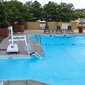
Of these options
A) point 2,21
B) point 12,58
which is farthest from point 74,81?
point 2,21

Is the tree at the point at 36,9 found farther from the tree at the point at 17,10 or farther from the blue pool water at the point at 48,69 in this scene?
the blue pool water at the point at 48,69

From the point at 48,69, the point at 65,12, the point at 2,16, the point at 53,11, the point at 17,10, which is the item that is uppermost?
the point at 53,11

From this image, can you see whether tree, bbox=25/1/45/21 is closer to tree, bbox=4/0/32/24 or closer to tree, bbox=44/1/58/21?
tree, bbox=44/1/58/21

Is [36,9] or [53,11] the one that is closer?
[36,9]

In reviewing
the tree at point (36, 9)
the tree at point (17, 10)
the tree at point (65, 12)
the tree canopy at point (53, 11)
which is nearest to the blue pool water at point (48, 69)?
the tree at point (17, 10)

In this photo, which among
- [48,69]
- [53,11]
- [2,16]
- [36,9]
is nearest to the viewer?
[48,69]

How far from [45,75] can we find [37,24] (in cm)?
2064

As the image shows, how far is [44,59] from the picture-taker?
29.8 ft

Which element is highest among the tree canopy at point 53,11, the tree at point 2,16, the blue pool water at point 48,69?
the tree canopy at point 53,11

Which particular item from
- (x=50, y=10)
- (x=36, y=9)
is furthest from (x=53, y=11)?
(x=36, y=9)

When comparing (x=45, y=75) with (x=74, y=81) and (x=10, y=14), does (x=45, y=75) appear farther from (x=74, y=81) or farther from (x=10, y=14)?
(x=10, y=14)

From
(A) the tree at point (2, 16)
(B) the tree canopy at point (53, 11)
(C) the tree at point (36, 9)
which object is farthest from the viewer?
(B) the tree canopy at point (53, 11)

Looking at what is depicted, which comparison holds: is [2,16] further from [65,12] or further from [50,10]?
[65,12]

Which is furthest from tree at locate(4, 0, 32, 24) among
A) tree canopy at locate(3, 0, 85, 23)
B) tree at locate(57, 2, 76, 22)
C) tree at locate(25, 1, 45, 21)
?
tree at locate(57, 2, 76, 22)
